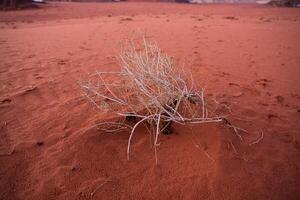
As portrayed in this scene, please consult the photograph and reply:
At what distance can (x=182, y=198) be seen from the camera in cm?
173

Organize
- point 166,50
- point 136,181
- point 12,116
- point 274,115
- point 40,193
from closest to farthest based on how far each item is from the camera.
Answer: point 40,193, point 136,181, point 12,116, point 274,115, point 166,50

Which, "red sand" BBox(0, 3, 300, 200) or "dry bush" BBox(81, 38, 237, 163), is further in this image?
"dry bush" BBox(81, 38, 237, 163)

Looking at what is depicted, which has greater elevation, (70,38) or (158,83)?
(158,83)

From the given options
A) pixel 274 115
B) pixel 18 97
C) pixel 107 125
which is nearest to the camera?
pixel 107 125

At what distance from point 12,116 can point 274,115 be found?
2.50 metres

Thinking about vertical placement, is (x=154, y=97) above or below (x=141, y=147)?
above

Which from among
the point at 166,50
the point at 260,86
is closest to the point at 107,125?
the point at 260,86

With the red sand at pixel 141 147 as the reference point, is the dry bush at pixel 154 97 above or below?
above

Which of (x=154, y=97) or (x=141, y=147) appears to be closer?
(x=154, y=97)

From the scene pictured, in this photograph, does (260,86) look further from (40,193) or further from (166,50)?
(40,193)

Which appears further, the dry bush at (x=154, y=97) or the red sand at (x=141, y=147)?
the dry bush at (x=154, y=97)

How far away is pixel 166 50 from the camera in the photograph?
4.90m

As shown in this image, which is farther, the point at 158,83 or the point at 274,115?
the point at 274,115

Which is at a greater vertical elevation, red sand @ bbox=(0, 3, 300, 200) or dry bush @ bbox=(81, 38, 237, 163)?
dry bush @ bbox=(81, 38, 237, 163)
